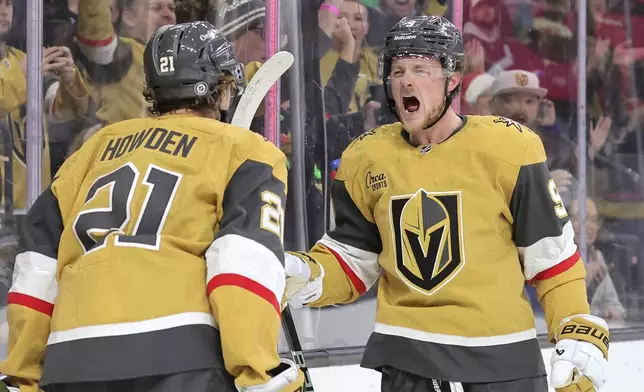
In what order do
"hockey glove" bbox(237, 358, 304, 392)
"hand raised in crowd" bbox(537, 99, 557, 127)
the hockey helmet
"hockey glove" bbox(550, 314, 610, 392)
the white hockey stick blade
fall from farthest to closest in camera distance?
"hand raised in crowd" bbox(537, 99, 557, 127)
the white hockey stick blade
"hockey glove" bbox(550, 314, 610, 392)
the hockey helmet
"hockey glove" bbox(237, 358, 304, 392)

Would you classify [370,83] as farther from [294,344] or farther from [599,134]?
[294,344]

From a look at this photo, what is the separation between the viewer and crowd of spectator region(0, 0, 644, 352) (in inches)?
93.4

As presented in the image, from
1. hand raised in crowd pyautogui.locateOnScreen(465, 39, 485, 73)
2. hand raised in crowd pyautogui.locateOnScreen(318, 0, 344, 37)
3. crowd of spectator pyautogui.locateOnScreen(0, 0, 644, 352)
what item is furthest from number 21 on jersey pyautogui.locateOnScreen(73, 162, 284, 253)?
hand raised in crowd pyautogui.locateOnScreen(465, 39, 485, 73)

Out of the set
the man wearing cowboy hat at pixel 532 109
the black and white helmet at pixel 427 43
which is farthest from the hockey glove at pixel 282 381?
the man wearing cowboy hat at pixel 532 109

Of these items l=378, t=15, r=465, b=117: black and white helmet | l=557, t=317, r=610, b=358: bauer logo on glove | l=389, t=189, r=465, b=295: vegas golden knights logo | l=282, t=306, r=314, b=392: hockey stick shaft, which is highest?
l=378, t=15, r=465, b=117: black and white helmet

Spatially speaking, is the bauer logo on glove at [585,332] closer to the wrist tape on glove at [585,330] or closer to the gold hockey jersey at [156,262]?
the wrist tape on glove at [585,330]

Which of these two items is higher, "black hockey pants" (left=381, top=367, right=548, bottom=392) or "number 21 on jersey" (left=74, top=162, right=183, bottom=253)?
"number 21 on jersey" (left=74, top=162, right=183, bottom=253)

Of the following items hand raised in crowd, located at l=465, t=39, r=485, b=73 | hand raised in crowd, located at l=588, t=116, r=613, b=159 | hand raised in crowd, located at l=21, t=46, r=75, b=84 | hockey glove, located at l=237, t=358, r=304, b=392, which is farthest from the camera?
hand raised in crowd, located at l=588, t=116, r=613, b=159

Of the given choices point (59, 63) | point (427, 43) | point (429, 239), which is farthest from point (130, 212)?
point (59, 63)

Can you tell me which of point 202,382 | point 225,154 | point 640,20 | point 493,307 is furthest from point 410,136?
point 640,20

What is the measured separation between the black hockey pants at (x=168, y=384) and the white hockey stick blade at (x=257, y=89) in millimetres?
520

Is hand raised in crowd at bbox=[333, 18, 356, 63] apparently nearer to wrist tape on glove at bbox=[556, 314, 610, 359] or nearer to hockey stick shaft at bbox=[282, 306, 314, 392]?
hockey stick shaft at bbox=[282, 306, 314, 392]

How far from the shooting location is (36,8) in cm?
235

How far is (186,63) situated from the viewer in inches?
59.8
